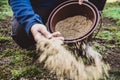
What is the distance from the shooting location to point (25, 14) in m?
2.80

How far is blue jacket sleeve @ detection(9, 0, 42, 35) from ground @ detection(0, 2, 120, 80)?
30.1 inches

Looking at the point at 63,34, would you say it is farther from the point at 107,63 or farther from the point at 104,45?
the point at 104,45

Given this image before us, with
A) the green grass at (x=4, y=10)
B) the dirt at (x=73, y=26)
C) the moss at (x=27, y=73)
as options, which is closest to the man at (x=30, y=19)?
the dirt at (x=73, y=26)

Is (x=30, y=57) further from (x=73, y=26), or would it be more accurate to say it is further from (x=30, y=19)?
(x=30, y=19)

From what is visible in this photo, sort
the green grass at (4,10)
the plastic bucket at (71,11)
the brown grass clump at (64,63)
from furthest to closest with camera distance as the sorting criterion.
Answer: the green grass at (4,10)
the plastic bucket at (71,11)
the brown grass clump at (64,63)

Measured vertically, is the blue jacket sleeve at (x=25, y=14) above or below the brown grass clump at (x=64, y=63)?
above

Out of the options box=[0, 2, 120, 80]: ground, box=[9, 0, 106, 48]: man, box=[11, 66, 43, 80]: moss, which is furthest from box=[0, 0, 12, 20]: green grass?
box=[11, 66, 43, 80]: moss

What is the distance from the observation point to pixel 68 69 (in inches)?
110

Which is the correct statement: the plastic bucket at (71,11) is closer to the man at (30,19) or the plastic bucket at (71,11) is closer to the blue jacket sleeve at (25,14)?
the man at (30,19)

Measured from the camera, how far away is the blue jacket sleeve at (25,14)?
8.81 ft

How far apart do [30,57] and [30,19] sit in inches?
54.2

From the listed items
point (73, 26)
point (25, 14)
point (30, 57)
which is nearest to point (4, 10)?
point (30, 57)

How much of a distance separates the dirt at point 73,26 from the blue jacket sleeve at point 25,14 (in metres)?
0.54

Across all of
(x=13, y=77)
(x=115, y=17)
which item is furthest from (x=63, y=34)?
(x=115, y=17)
